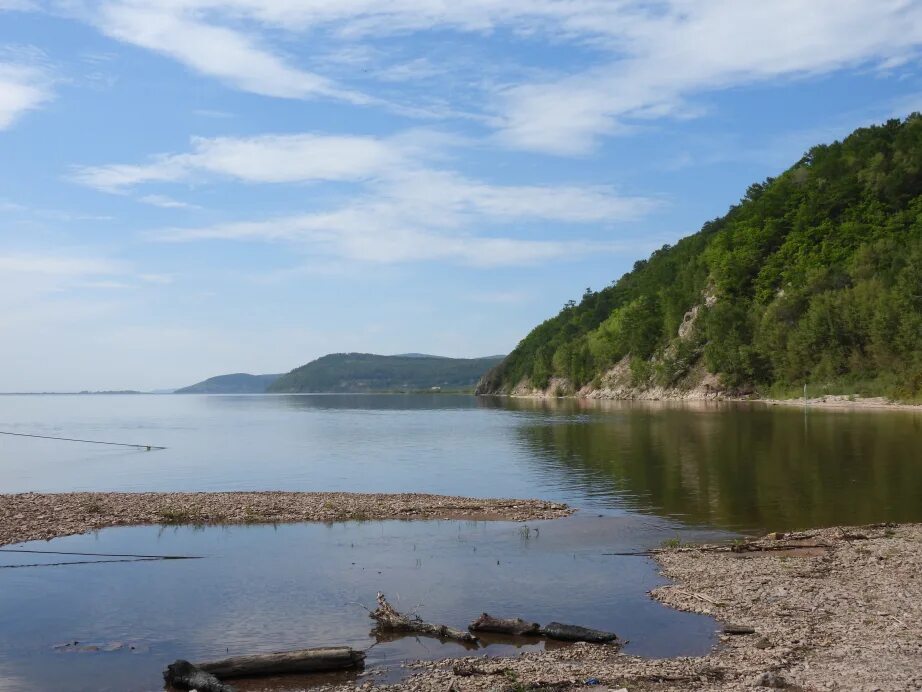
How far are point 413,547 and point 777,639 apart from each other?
1360cm

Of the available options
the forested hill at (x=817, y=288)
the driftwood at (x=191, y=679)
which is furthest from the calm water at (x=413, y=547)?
the forested hill at (x=817, y=288)

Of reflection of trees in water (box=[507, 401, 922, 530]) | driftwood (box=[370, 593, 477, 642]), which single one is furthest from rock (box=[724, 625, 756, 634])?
reflection of trees in water (box=[507, 401, 922, 530])

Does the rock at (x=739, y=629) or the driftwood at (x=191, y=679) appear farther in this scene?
the rock at (x=739, y=629)

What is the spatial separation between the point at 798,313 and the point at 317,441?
98.1 m

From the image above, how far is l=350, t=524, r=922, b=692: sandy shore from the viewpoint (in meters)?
13.2

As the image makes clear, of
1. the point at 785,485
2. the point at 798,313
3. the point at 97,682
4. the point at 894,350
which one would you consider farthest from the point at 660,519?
the point at 798,313

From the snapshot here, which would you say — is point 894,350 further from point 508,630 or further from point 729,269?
point 508,630

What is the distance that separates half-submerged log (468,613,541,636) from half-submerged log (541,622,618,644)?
0.25 metres

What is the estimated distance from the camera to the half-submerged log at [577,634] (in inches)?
645

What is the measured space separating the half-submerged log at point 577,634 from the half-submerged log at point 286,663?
3.97 meters

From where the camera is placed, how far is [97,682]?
49.2ft

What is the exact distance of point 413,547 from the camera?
26.7 m

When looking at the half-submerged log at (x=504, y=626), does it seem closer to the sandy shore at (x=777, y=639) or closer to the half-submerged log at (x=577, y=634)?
the half-submerged log at (x=577, y=634)

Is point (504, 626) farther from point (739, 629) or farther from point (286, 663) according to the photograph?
point (739, 629)
